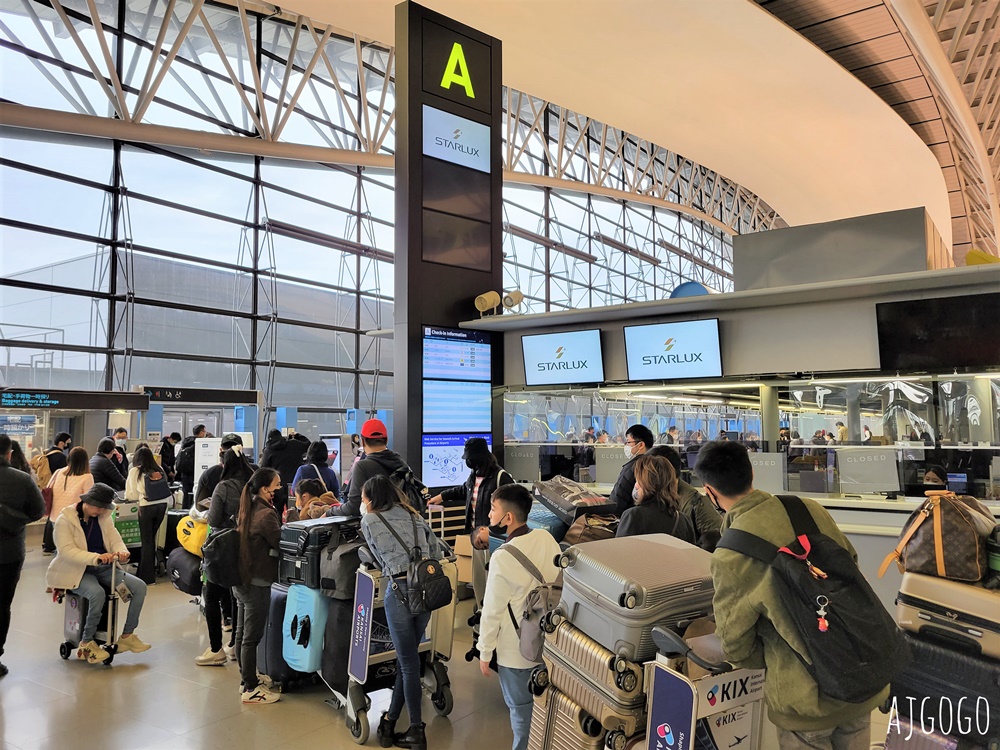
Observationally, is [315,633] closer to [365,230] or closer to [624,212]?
[365,230]

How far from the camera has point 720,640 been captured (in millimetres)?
2076

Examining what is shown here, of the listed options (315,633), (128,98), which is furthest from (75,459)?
(128,98)

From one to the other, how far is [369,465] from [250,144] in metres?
11.1

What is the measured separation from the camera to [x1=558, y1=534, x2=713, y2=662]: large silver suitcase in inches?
85.5

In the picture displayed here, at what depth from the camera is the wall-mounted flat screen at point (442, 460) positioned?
6.97 m

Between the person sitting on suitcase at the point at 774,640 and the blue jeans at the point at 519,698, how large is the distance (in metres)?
1.28

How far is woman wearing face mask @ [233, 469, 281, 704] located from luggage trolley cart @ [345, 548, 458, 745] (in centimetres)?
75

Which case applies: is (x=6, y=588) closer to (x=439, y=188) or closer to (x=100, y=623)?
(x=100, y=623)

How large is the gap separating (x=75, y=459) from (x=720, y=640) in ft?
23.0

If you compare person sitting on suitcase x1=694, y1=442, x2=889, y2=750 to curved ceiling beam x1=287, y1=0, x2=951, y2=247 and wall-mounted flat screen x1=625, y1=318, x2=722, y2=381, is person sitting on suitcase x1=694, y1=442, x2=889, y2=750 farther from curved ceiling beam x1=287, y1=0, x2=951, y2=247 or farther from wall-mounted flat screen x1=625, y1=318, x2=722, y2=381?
curved ceiling beam x1=287, y1=0, x2=951, y2=247

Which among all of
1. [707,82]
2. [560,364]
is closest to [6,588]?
[560,364]

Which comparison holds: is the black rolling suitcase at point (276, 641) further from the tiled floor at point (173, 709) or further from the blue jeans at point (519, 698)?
the blue jeans at point (519, 698)

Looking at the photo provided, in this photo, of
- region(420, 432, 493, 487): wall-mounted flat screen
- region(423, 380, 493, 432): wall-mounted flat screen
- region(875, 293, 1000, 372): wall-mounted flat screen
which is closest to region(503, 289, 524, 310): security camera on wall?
region(423, 380, 493, 432): wall-mounted flat screen

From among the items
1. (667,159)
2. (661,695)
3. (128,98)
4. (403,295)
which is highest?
(667,159)
